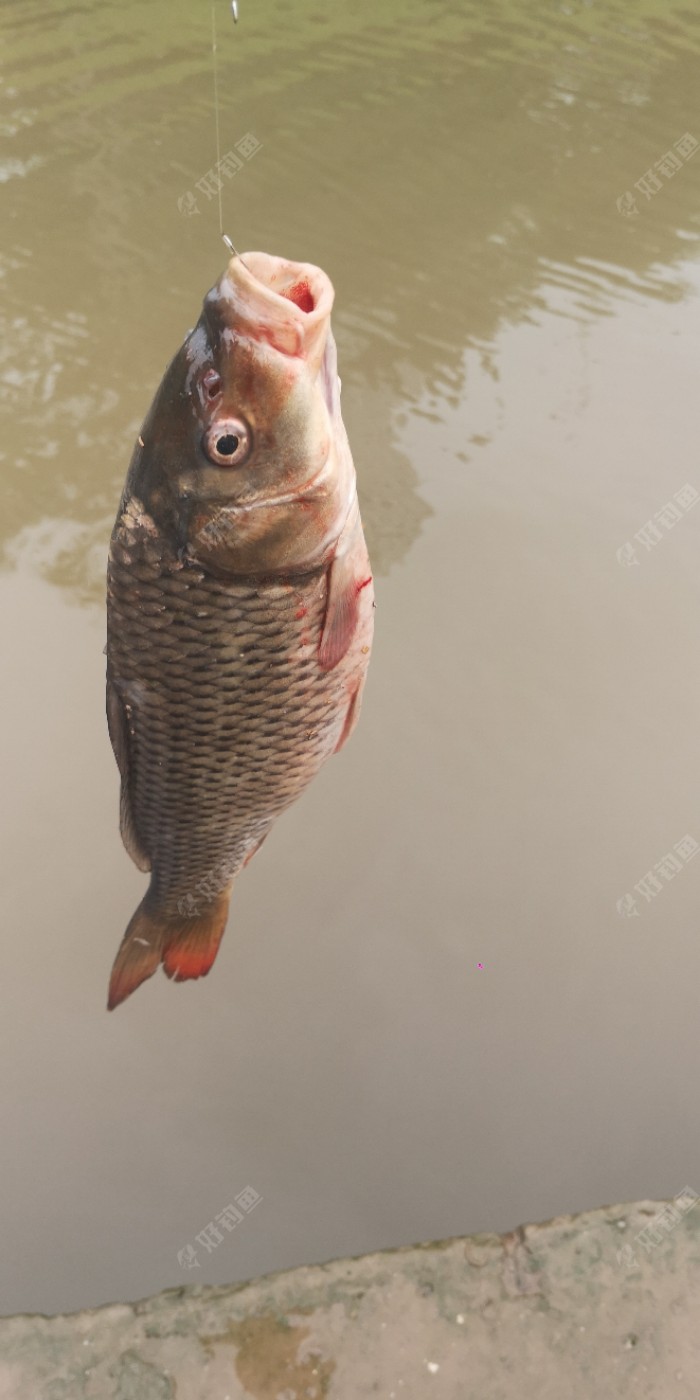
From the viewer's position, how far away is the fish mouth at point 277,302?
125 centimetres

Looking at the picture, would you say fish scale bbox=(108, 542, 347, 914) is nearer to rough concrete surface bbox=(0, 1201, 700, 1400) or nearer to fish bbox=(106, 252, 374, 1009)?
fish bbox=(106, 252, 374, 1009)

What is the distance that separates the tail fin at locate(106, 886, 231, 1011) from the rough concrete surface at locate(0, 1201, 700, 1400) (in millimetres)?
648

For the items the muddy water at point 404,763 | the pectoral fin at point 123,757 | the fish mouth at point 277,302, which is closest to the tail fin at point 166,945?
the pectoral fin at point 123,757

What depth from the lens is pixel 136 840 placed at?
182cm

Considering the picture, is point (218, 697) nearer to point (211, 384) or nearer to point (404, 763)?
point (211, 384)

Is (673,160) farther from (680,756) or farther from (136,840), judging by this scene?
(136,840)

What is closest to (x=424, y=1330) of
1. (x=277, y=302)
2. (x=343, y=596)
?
(x=343, y=596)

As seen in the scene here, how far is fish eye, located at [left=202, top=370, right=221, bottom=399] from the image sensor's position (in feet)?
4.31

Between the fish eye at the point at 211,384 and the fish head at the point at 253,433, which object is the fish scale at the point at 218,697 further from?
the fish eye at the point at 211,384

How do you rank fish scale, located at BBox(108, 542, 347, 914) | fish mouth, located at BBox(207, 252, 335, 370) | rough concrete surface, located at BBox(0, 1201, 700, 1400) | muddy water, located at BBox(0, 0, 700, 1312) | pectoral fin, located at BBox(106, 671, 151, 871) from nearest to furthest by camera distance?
fish mouth, located at BBox(207, 252, 335, 370)
fish scale, located at BBox(108, 542, 347, 914)
pectoral fin, located at BBox(106, 671, 151, 871)
rough concrete surface, located at BBox(0, 1201, 700, 1400)
muddy water, located at BBox(0, 0, 700, 1312)

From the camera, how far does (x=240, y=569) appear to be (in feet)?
4.64

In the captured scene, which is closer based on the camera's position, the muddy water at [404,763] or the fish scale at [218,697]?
the fish scale at [218,697]

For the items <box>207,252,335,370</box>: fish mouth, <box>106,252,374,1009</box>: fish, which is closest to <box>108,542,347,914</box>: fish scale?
<box>106,252,374,1009</box>: fish

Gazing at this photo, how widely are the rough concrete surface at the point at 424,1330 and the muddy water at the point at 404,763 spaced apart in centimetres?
22
